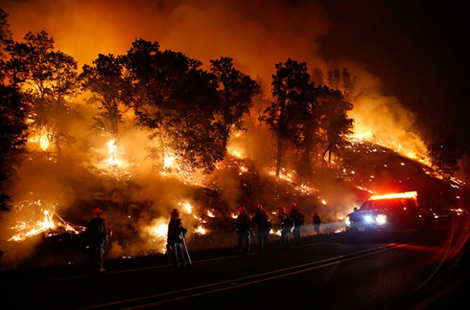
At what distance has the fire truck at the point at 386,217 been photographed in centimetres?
1412

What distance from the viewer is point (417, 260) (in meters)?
8.91

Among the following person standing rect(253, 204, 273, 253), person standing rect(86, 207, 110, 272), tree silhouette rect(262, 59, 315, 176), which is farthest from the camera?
tree silhouette rect(262, 59, 315, 176)

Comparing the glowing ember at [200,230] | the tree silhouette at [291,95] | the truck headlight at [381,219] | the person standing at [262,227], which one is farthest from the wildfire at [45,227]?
the tree silhouette at [291,95]

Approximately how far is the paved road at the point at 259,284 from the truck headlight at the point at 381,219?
13.6 ft

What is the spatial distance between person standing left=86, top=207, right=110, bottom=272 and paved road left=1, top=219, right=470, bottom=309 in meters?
0.46

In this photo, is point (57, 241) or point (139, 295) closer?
point (139, 295)

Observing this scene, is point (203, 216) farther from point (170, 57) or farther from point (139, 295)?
point (139, 295)

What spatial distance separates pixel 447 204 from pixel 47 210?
62.2 m

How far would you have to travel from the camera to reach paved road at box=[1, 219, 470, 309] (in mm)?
5336

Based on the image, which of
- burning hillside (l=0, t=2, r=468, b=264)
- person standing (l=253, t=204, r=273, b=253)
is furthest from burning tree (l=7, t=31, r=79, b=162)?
person standing (l=253, t=204, r=273, b=253)

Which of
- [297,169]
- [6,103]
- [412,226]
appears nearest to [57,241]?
[6,103]

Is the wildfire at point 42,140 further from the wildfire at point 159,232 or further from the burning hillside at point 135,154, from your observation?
the wildfire at point 159,232

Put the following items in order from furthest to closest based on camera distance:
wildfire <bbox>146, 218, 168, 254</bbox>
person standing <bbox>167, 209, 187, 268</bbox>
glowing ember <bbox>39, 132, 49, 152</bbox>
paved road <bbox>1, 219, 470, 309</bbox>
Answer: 1. glowing ember <bbox>39, 132, 49, 152</bbox>
2. wildfire <bbox>146, 218, 168, 254</bbox>
3. person standing <bbox>167, 209, 187, 268</bbox>
4. paved road <bbox>1, 219, 470, 309</bbox>

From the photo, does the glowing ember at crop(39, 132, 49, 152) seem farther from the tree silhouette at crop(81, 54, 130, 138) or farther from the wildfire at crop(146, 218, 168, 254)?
the wildfire at crop(146, 218, 168, 254)
